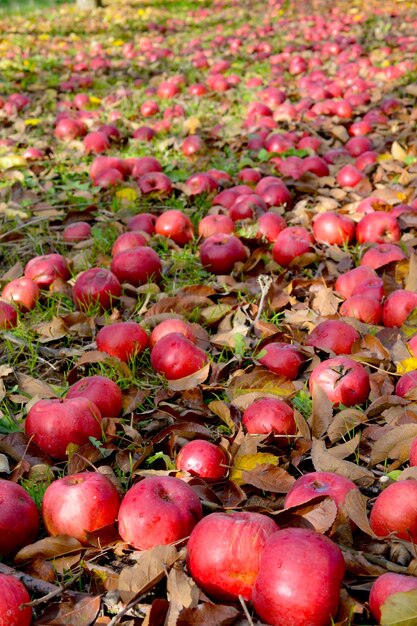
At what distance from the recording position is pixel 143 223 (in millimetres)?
4453

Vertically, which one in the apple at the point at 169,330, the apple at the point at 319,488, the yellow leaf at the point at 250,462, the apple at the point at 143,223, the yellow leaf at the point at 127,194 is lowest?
the yellow leaf at the point at 250,462

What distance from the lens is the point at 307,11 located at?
1338cm

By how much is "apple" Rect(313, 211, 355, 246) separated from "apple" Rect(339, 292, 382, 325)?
3.06 feet

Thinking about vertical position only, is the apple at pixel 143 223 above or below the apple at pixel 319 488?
above

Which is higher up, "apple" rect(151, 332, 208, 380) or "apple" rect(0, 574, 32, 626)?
"apple" rect(0, 574, 32, 626)

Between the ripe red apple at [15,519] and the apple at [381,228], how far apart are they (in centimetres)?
277

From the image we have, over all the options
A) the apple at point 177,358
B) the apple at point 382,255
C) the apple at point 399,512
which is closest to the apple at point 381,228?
the apple at point 382,255

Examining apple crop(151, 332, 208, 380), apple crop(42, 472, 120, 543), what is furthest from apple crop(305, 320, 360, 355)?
apple crop(42, 472, 120, 543)

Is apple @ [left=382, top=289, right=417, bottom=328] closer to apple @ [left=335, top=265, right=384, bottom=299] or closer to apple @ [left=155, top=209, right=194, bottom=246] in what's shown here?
apple @ [left=335, top=265, right=384, bottom=299]

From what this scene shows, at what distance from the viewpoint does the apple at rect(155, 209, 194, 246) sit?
4348 mm

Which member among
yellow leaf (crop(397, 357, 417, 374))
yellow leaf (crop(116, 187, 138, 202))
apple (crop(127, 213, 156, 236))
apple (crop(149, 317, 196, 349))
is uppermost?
yellow leaf (crop(116, 187, 138, 202))

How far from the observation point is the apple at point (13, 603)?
1654 mm

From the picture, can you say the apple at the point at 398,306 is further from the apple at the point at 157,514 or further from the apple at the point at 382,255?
the apple at the point at 157,514

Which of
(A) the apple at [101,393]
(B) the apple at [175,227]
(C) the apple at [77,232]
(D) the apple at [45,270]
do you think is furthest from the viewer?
(C) the apple at [77,232]
